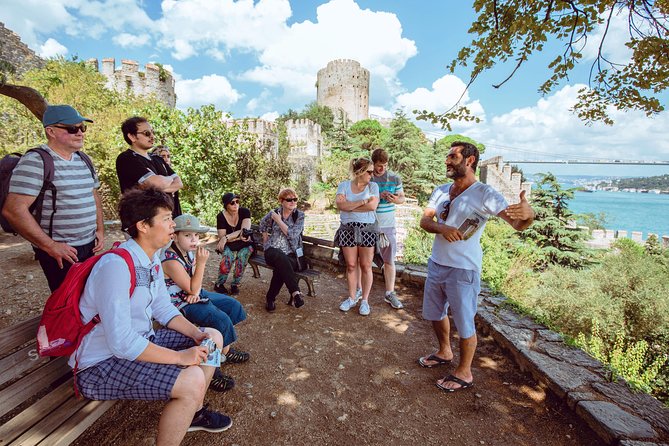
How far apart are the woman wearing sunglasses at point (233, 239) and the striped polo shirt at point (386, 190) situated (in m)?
1.73

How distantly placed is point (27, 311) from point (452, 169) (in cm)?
498

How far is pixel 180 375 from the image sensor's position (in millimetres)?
1642

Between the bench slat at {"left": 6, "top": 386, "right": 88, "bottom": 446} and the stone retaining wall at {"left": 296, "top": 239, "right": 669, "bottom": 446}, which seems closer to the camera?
the bench slat at {"left": 6, "top": 386, "right": 88, "bottom": 446}

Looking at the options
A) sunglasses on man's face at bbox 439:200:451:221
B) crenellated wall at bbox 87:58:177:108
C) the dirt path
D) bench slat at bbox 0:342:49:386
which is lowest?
the dirt path

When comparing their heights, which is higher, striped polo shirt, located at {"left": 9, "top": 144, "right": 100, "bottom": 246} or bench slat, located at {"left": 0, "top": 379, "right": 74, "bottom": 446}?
striped polo shirt, located at {"left": 9, "top": 144, "right": 100, "bottom": 246}

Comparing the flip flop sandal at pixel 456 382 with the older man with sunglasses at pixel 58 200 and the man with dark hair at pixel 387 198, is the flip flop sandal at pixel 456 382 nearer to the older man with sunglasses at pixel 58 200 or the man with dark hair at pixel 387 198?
the man with dark hair at pixel 387 198

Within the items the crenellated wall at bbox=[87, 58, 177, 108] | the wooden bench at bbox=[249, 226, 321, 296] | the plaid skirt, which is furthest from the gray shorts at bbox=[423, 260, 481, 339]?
the crenellated wall at bbox=[87, 58, 177, 108]

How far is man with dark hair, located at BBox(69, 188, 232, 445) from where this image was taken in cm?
150

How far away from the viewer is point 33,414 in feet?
5.12

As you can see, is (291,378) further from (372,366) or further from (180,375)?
(180,375)

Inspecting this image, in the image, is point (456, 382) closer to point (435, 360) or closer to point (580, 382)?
point (435, 360)

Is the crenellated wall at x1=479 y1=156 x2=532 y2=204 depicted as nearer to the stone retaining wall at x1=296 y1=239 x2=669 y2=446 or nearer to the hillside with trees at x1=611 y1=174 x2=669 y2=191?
the stone retaining wall at x1=296 y1=239 x2=669 y2=446

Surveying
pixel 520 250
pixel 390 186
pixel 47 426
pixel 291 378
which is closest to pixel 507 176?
pixel 520 250

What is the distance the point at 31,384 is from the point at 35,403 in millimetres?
103
